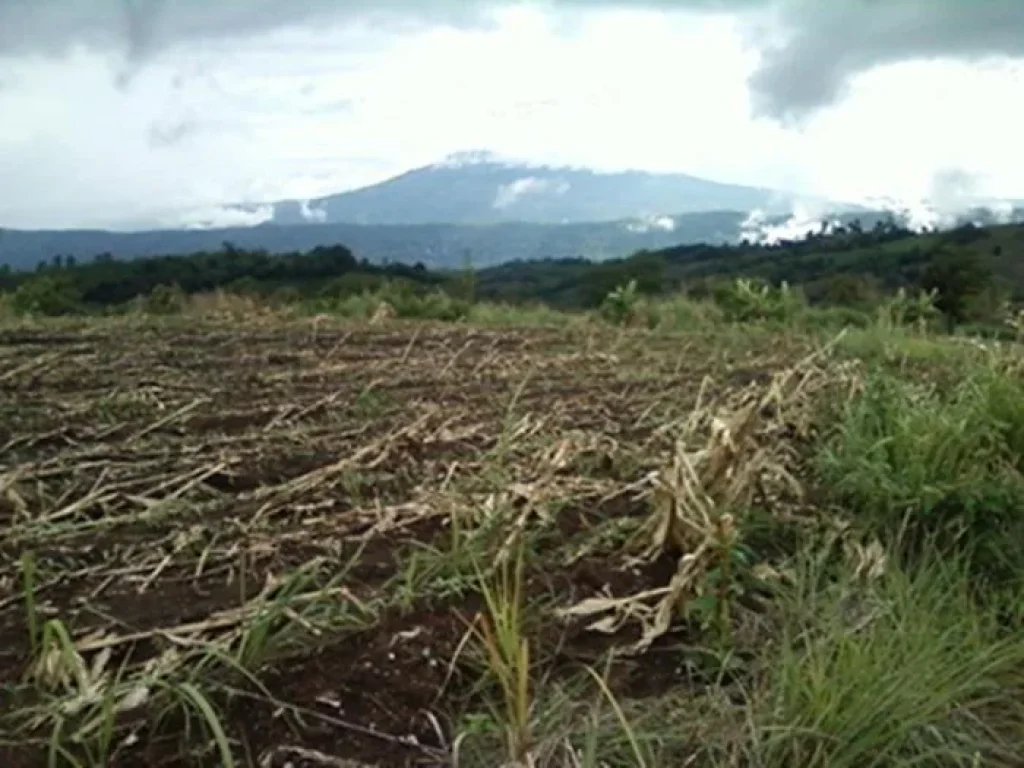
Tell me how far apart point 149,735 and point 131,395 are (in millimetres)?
2411

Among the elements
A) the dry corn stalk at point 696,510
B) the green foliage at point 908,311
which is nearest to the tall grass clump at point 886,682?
the dry corn stalk at point 696,510

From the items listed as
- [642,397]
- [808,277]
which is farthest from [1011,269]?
[642,397]

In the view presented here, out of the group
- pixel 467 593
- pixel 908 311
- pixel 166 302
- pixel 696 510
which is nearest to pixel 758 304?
pixel 908 311

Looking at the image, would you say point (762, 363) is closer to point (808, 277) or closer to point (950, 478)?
point (950, 478)

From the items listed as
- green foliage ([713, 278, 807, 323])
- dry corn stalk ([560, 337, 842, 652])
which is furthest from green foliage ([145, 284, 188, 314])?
dry corn stalk ([560, 337, 842, 652])

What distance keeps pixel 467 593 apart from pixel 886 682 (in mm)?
793

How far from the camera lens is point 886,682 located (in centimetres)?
203

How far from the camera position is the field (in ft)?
6.32

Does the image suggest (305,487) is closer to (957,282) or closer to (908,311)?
(908,311)

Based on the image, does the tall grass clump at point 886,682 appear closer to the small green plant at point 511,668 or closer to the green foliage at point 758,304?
the small green plant at point 511,668

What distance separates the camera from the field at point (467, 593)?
6.32ft

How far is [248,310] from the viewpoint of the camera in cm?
802

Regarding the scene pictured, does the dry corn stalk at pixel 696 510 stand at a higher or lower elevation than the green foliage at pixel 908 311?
higher

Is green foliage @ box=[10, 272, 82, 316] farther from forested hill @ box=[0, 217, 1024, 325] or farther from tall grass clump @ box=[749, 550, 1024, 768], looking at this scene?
tall grass clump @ box=[749, 550, 1024, 768]
